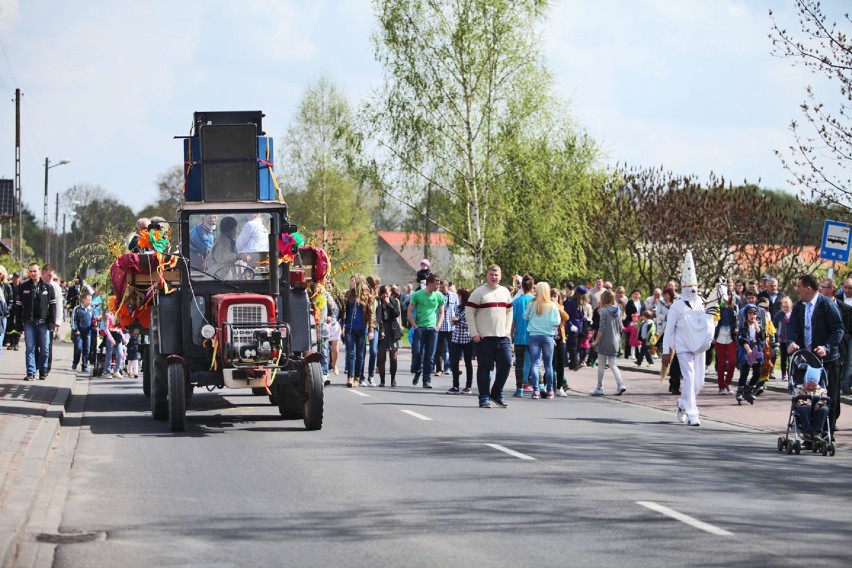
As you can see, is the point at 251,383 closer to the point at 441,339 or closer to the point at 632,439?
the point at 632,439

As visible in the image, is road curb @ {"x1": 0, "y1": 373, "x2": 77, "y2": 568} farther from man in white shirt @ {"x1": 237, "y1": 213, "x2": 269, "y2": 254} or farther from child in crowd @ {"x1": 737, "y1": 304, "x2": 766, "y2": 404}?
child in crowd @ {"x1": 737, "y1": 304, "x2": 766, "y2": 404}

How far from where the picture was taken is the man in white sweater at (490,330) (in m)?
18.4

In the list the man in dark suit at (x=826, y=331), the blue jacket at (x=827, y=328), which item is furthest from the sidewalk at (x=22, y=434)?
the blue jacket at (x=827, y=328)

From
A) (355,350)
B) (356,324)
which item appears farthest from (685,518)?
(355,350)

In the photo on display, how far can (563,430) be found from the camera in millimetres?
15477

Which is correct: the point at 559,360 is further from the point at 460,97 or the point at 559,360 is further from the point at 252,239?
the point at 460,97

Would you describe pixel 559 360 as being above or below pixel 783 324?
below

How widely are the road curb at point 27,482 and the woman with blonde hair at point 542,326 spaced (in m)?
7.35

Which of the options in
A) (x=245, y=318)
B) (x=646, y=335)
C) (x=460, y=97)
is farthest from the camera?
(x=460, y=97)

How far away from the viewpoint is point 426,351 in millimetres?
23656

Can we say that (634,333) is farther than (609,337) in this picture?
Yes

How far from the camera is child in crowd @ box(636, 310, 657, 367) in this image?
2953 cm

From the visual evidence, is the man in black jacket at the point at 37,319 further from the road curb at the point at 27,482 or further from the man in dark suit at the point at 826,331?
the man in dark suit at the point at 826,331

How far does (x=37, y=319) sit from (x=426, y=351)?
683 centimetres
